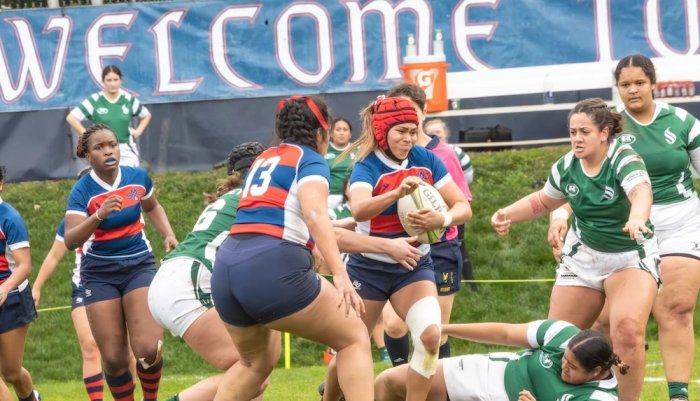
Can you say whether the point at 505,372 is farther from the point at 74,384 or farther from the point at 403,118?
the point at 74,384

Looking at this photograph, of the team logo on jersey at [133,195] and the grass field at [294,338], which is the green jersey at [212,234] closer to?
the team logo on jersey at [133,195]

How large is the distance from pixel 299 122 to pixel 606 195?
1.84 m

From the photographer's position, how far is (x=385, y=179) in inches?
283

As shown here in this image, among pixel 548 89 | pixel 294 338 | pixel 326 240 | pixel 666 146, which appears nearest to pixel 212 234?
pixel 326 240

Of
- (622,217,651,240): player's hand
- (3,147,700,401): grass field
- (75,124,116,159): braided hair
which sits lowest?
(3,147,700,401): grass field

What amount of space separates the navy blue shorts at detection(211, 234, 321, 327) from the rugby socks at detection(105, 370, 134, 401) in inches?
86.4

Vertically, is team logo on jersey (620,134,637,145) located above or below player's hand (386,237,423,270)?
above

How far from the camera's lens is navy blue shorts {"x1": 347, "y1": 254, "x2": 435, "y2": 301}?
7.14 metres

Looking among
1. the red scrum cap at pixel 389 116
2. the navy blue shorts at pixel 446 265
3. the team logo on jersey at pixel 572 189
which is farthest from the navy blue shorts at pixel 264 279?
the navy blue shorts at pixel 446 265

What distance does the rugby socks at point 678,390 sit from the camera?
7155 mm

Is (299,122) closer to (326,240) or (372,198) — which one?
(326,240)

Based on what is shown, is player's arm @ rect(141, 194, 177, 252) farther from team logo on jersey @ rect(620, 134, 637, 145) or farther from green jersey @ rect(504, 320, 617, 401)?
team logo on jersey @ rect(620, 134, 637, 145)

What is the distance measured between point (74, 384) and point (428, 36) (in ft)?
22.5

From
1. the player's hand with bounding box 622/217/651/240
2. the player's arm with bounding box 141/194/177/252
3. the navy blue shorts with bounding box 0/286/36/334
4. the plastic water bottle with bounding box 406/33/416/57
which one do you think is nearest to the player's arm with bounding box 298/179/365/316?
the player's hand with bounding box 622/217/651/240
